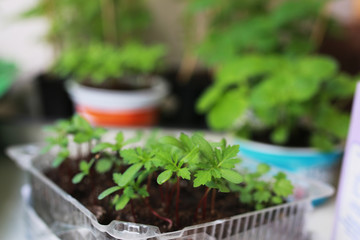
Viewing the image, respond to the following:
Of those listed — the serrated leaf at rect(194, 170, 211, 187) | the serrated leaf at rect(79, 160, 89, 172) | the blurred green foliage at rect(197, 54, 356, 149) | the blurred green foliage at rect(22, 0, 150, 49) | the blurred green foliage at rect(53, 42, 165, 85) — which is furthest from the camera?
the blurred green foliage at rect(22, 0, 150, 49)

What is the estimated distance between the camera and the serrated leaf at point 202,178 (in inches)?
11.5

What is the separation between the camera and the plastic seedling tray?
12.2 inches

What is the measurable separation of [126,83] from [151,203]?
0.59 metres

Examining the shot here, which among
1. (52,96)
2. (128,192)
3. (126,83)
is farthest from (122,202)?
(52,96)

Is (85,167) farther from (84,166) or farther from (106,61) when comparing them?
(106,61)

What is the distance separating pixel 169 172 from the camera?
11.8 inches

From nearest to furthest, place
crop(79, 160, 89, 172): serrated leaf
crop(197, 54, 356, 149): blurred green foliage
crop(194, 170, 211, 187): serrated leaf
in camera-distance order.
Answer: crop(194, 170, 211, 187): serrated leaf, crop(79, 160, 89, 172): serrated leaf, crop(197, 54, 356, 149): blurred green foliage

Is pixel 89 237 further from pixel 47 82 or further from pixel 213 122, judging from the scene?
pixel 47 82

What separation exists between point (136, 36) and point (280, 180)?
87 centimetres

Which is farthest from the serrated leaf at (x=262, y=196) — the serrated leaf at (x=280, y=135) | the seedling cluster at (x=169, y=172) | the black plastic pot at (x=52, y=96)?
the black plastic pot at (x=52, y=96)

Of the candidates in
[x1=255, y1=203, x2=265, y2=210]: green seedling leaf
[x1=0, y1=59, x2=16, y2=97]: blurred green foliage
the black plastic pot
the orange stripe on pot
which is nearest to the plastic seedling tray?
[x1=255, y1=203, x2=265, y2=210]: green seedling leaf

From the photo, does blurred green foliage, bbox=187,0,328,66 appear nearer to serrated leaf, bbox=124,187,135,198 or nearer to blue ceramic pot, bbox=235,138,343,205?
blue ceramic pot, bbox=235,138,343,205

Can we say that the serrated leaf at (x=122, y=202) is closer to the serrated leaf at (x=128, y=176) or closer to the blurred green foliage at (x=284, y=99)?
the serrated leaf at (x=128, y=176)

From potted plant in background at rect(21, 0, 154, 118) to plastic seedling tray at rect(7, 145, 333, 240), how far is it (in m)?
0.54
